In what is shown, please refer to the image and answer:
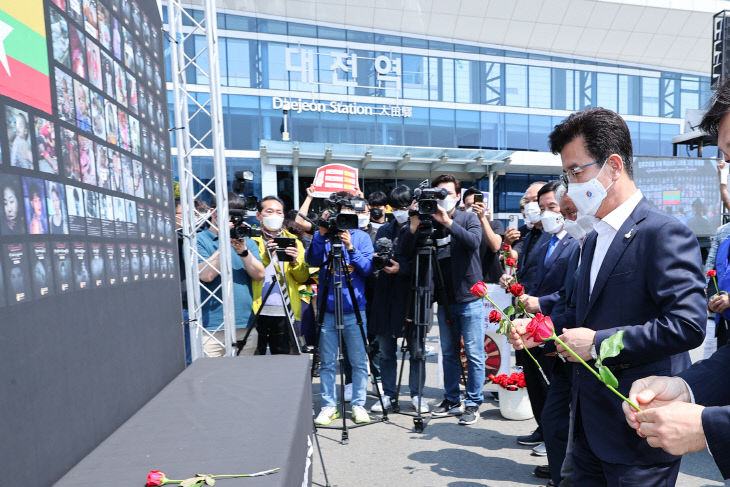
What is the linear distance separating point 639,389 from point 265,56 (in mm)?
18882

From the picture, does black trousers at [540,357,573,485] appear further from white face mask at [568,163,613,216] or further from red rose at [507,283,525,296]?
white face mask at [568,163,613,216]

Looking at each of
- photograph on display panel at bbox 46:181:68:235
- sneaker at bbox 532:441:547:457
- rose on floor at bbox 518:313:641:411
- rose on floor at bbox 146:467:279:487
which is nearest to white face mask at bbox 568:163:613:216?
rose on floor at bbox 518:313:641:411

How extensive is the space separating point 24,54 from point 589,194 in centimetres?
184

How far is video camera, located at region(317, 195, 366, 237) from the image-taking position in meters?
3.62

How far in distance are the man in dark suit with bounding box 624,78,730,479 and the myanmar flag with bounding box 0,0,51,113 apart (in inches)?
65.1

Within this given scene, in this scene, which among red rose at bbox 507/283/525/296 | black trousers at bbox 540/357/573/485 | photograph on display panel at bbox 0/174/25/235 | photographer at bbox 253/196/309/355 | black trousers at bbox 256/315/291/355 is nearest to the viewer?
photograph on display panel at bbox 0/174/25/235

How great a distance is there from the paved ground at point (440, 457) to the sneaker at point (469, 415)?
0.15 ft

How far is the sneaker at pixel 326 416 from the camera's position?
400cm

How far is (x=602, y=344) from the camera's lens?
3.24 feet

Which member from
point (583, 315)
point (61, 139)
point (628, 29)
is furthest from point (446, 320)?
point (628, 29)

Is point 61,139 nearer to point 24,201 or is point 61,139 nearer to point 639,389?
point 24,201

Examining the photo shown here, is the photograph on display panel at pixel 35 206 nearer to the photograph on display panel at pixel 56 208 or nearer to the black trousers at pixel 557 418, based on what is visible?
the photograph on display panel at pixel 56 208

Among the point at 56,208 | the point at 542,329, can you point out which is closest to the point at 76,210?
the point at 56,208

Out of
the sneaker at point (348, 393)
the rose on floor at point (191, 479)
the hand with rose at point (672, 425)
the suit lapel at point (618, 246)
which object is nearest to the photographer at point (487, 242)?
the sneaker at point (348, 393)
